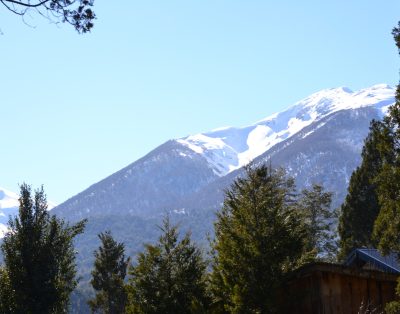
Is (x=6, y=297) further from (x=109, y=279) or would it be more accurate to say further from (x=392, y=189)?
(x=109, y=279)

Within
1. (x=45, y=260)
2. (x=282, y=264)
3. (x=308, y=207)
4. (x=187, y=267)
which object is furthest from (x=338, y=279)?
(x=308, y=207)

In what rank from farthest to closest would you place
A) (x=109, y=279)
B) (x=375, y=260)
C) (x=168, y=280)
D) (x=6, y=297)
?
(x=109, y=279) → (x=375, y=260) → (x=6, y=297) → (x=168, y=280)

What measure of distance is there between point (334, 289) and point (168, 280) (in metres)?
5.75

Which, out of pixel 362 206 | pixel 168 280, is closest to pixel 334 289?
pixel 168 280

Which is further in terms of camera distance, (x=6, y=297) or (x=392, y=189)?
(x=6, y=297)

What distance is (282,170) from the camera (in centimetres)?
4909

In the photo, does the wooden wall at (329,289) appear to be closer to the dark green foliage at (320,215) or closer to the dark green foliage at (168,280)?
the dark green foliage at (168,280)

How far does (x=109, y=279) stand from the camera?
146ft

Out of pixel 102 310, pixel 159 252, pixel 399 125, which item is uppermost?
pixel 399 125

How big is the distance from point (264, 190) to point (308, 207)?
3618cm

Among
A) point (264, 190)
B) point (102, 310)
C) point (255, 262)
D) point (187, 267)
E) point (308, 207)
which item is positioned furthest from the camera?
point (308, 207)

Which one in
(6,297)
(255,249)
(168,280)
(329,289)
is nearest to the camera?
(255,249)

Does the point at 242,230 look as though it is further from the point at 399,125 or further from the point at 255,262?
the point at 399,125

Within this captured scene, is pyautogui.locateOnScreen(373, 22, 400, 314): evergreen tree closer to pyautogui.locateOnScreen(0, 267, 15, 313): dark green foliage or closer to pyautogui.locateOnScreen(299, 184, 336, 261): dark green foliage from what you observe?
pyautogui.locateOnScreen(0, 267, 15, 313): dark green foliage
